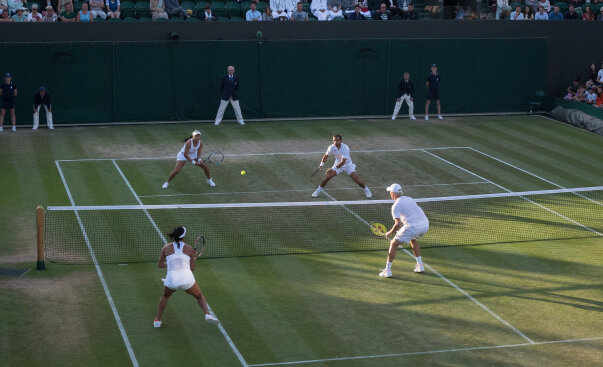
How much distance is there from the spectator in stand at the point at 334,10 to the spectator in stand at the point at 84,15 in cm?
1002

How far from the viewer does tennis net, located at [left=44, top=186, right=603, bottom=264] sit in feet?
62.0

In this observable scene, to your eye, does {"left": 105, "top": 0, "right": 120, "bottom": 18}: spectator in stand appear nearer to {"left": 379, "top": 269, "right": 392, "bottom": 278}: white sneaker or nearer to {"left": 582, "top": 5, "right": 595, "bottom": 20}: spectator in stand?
{"left": 582, "top": 5, "right": 595, "bottom": 20}: spectator in stand

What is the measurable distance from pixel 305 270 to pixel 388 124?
18517 millimetres

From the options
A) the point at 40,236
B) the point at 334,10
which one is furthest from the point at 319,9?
the point at 40,236

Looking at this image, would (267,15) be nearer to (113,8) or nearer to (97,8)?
(113,8)

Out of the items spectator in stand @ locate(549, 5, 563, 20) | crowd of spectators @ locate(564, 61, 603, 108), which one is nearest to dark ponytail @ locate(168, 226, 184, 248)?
crowd of spectators @ locate(564, 61, 603, 108)

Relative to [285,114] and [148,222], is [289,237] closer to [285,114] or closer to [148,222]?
[148,222]

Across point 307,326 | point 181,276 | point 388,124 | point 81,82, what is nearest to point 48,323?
point 181,276

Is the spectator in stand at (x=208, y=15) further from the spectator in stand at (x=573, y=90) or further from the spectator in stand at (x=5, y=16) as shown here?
the spectator in stand at (x=573, y=90)

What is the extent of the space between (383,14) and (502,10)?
19.0 ft

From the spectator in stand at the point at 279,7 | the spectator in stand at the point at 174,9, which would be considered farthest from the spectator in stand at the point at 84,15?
the spectator in stand at the point at 279,7

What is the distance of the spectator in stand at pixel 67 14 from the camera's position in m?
33.5

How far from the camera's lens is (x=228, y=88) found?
111 feet

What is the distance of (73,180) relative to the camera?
82.2ft
